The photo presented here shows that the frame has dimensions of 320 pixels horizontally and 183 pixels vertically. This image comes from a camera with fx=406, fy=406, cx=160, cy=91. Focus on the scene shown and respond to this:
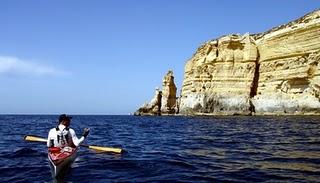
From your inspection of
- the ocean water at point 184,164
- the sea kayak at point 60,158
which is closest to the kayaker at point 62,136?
the sea kayak at point 60,158

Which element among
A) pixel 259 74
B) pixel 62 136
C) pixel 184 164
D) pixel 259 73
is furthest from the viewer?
pixel 259 73

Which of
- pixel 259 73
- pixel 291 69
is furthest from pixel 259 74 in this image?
pixel 291 69

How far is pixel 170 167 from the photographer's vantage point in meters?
16.1

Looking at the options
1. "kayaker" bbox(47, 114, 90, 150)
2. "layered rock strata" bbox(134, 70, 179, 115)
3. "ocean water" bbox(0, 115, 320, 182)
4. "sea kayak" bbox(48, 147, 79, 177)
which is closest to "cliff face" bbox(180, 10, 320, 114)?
"layered rock strata" bbox(134, 70, 179, 115)

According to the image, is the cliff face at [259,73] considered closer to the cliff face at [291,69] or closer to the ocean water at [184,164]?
the cliff face at [291,69]

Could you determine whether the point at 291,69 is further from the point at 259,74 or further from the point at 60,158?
the point at 60,158

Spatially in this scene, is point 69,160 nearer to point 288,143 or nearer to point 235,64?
point 288,143

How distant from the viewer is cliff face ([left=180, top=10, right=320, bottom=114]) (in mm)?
65438

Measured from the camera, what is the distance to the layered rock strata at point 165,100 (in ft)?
356

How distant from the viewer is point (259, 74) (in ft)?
258

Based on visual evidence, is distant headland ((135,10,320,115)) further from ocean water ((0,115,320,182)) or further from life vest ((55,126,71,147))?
life vest ((55,126,71,147))

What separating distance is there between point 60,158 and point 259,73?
232 ft

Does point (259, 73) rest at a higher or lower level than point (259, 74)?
higher

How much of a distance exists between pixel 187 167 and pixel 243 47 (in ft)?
226
